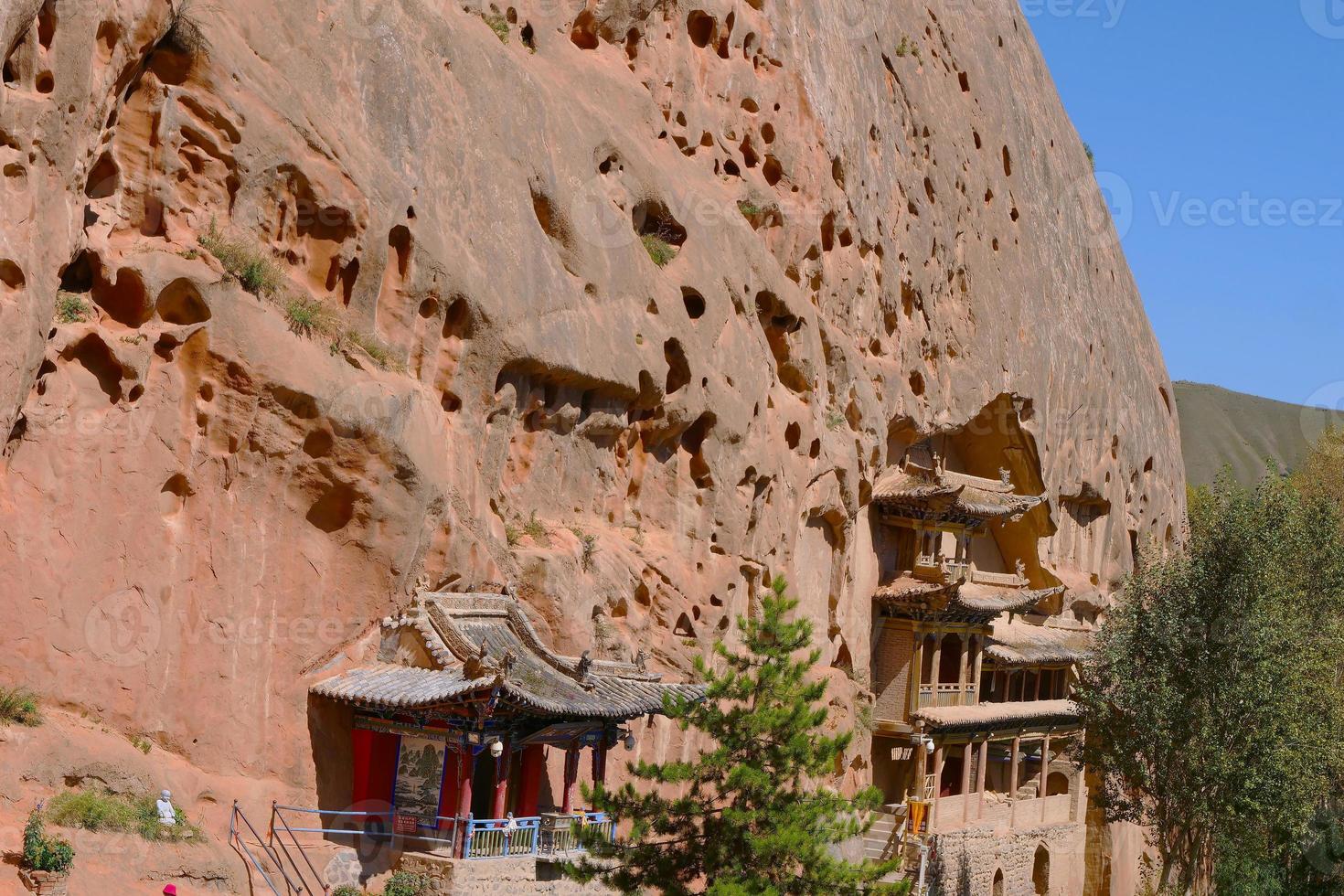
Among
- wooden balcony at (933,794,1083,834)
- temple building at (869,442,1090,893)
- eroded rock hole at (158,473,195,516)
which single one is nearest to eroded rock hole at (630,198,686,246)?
eroded rock hole at (158,473,195,516)

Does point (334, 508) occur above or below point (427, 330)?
below

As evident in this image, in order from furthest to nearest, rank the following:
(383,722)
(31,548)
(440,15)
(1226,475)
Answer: (1226,475), (440,15), (383,722), (31,548)

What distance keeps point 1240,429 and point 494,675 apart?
359 ft

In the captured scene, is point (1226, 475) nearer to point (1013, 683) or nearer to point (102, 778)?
point (1013, 683)

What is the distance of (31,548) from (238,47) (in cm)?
742

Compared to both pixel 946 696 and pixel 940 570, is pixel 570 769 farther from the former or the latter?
pixel 946 696

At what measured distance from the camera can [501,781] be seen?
2019 centimetres

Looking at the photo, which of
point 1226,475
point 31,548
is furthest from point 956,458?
point 31,548

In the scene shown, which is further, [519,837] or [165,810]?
[519,837]

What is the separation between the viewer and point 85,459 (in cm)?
1717

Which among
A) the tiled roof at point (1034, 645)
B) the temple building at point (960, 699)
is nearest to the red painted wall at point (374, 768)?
the temple building at point (960, 699)

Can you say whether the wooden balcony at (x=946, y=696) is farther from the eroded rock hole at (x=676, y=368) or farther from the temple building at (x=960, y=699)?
the eroded rock hole at (x=676, y=368)

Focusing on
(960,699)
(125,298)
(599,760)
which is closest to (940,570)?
(960,699)

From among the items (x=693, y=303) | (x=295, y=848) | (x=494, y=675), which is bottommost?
(x=295, y=848)
